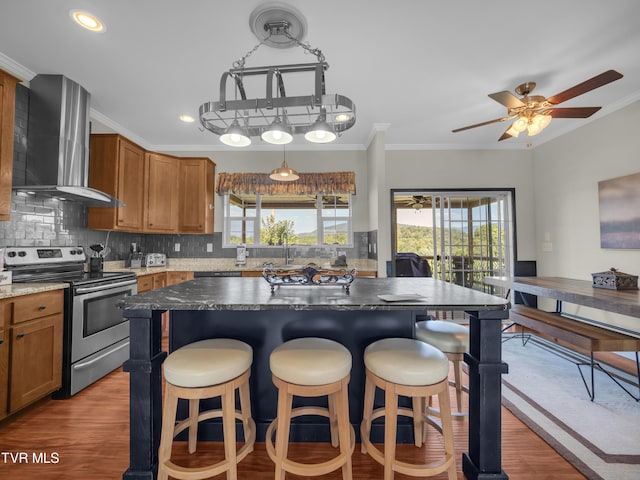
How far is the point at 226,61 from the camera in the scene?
253cm

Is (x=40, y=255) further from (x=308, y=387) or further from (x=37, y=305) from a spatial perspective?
(x=308, y=387)

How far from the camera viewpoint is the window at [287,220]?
4688 millimetres

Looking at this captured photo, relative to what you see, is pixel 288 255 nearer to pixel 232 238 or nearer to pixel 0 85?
pixel 232 238

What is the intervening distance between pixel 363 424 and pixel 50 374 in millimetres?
2362

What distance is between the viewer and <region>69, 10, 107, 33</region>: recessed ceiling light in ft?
6.57

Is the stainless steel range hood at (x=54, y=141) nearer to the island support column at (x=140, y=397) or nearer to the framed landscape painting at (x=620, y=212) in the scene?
the island support column at (x=140, y=397)

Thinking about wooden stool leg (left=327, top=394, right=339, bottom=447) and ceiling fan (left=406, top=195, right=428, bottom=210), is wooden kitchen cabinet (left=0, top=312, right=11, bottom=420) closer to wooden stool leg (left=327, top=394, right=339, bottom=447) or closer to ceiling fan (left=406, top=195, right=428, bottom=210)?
wooden stool leg (left=327, top=394, right=339, bottom=447)

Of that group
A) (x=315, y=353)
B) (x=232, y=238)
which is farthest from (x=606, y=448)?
(x=232, y=238)

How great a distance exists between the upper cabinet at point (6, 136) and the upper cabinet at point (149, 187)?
3.75 ft

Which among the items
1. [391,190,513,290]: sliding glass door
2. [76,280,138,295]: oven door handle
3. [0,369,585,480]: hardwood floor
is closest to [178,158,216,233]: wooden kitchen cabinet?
[76,280,138,295]: oven door handle

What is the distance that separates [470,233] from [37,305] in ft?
17.1

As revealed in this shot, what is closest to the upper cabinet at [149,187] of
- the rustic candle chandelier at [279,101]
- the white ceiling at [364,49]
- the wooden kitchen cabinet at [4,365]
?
the white ceiling at [364,49]

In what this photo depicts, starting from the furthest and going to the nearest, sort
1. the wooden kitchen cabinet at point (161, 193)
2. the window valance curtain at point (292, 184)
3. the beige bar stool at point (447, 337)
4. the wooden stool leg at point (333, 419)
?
the window valance curtain at point (292, 184), the wooden kitchen cabinet at point (161, 193), the beige bar stool at point (447, 337), the wooden stool leg at point (333, 419)

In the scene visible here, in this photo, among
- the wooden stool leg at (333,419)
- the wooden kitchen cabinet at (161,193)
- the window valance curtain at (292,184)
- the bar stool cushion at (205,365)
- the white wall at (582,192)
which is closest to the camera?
the bar stool cushion at (205,365)
